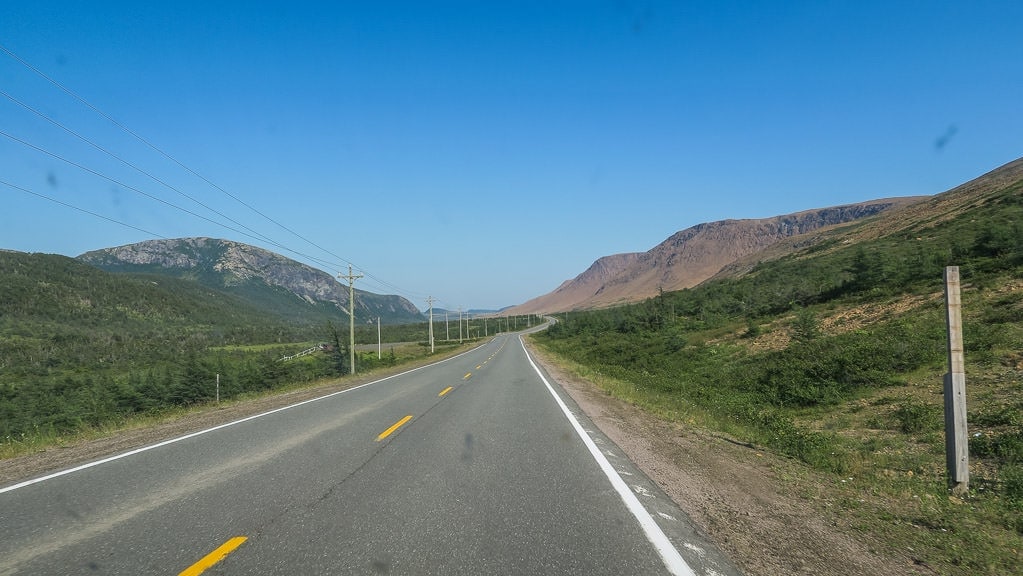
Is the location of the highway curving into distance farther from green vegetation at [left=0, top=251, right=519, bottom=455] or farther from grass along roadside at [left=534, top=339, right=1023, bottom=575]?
green vegetation at [left=0, top=251, right=519, bottom=455]

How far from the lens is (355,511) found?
193 inches

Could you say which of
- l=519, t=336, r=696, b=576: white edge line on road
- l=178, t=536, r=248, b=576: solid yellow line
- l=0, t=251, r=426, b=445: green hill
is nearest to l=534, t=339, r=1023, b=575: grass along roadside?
l=519, t=336, r=696, b=576: white edge line on road

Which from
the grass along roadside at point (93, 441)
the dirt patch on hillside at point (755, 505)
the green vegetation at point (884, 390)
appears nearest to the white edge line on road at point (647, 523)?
the dirt patch on hillside at point (755, 505)

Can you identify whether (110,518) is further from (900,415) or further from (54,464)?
(900,415)

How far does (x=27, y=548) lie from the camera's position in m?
4.07

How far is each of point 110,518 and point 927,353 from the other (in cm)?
1993

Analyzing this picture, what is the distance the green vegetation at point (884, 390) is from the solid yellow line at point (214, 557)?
211 inches

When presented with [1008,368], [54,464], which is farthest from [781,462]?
[54,464]

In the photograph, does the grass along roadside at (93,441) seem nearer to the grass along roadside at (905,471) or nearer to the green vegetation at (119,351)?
the green vegetation at (119,351)

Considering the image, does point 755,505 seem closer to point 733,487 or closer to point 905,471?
point 733,487

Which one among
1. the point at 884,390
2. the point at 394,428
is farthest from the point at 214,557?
the point at 884,390

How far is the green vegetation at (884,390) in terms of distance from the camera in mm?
5234

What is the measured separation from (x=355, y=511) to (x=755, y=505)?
413cm

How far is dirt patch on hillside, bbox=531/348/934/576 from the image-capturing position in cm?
395
